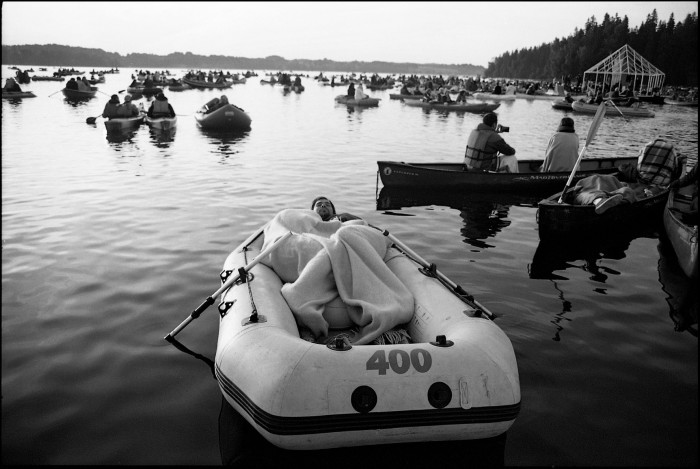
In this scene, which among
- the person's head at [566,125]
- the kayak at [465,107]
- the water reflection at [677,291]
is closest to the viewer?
the water reflection at [677,291]

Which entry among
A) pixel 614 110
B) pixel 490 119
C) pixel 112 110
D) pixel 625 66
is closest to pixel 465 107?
pixel 614 110

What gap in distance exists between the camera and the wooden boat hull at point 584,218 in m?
8.66

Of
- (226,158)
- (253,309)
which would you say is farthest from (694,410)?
(226,158)

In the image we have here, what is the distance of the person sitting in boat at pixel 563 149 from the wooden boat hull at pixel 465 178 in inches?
11.8

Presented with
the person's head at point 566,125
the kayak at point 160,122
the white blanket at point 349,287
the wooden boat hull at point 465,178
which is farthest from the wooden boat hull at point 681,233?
the kayak at point 160,122

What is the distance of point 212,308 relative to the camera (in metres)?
6.29

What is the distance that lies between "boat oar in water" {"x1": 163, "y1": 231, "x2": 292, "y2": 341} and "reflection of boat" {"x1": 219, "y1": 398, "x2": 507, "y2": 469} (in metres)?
1.55

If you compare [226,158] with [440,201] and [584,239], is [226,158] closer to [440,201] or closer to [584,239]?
[440,201]

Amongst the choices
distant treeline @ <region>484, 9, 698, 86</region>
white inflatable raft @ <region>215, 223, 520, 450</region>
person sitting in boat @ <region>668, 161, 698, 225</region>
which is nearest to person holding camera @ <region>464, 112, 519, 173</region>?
person sitting in boat @ <region>668, 161, 698, 225</region>

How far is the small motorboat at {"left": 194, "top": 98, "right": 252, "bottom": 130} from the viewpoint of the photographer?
2131 centimetres

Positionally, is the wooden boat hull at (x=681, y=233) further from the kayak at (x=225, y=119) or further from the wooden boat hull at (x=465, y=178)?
the kayak at (x=225, y=119)

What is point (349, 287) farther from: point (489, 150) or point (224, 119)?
point (224, 119)

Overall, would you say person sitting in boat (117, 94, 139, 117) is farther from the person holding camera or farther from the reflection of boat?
the reflection of boat

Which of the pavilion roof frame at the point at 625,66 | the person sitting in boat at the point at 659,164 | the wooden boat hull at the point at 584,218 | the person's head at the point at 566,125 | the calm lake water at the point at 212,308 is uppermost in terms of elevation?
the pavilion roof frame at the point at 625,66
